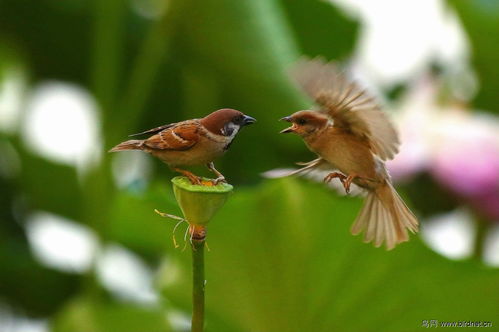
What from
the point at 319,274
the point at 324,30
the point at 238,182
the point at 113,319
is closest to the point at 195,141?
the point at 319,274

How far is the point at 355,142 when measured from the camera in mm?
117

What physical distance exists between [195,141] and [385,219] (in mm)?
32

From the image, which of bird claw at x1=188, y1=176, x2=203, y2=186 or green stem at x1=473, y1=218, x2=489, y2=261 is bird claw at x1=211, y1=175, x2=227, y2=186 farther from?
green stem at x1=473, y1=218, x2=489, y2=261

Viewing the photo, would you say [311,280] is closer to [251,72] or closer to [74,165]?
[251,72]

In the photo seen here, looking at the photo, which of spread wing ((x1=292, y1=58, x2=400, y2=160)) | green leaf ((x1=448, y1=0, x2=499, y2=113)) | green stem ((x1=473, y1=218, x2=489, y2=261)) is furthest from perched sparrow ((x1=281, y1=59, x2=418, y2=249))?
green leaf ((x1=448, y1=0, x2=499, y2=113))

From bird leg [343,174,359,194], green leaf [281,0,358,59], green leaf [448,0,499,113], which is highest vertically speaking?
green leaf [448,0,499,113]

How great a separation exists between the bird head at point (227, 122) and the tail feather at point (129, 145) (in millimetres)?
10

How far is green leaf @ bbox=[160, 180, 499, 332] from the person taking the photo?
0.67 feet

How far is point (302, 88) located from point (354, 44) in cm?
52

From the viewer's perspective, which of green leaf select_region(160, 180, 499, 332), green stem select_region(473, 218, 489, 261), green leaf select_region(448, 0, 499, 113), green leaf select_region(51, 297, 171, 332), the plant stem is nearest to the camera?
the plant stem

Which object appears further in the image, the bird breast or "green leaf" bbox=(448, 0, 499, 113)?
"green leaf" bbox=(448, 0, 499, 113)

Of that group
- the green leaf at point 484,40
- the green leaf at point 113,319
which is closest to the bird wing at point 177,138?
the green leaf at point 113,319

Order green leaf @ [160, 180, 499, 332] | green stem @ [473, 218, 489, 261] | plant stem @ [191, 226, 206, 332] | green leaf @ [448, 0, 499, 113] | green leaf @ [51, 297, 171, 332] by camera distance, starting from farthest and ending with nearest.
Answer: green leaf @ [448, 0, 499, 113], green stem @ [473, 218, 489, 261], green leaf @ [51, 297, 171, 332], green leaf @ [160, 180, 499, 332], plant stem @ [191, 226, 206, 332]

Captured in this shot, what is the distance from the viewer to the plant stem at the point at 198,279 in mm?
97
